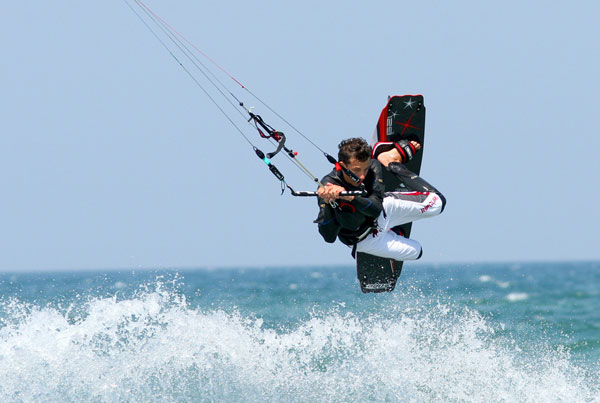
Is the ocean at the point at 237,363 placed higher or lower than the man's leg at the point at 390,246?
lower

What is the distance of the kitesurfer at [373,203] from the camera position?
777cm

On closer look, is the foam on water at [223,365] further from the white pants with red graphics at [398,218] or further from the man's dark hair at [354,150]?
the man's dark hair at [354,150]

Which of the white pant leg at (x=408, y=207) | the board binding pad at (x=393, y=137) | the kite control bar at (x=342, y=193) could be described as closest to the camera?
the kite control bar at (x=342, y=193)

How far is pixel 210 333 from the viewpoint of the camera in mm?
9852

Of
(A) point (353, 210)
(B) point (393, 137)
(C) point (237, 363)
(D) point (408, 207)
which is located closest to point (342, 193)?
(A) point (353, 210)

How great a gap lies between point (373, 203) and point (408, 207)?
0.59m

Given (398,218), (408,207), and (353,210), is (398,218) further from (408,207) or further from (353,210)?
(353,210)

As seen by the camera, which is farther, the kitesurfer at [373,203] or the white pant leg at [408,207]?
the white pant leg at [408,207]

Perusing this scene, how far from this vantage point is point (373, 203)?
7859 mm

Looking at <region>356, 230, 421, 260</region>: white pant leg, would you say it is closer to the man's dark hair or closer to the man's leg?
the man's leg

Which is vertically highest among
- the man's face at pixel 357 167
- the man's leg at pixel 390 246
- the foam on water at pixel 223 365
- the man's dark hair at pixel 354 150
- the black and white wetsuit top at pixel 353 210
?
the man's dark hair at pixel 354 150

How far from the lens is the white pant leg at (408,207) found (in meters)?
8.23

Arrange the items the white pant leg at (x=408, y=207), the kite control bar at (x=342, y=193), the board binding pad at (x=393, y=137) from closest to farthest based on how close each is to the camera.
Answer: the kite control bar at (x=342, y=193) < the white pant leg at (x=408, y=207) < the board binding pad at (x=393, y=137)

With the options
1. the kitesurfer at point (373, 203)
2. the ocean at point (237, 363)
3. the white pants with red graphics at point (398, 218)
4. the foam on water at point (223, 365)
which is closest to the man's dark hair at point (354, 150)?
the kitesurfer at point (373, 203)
